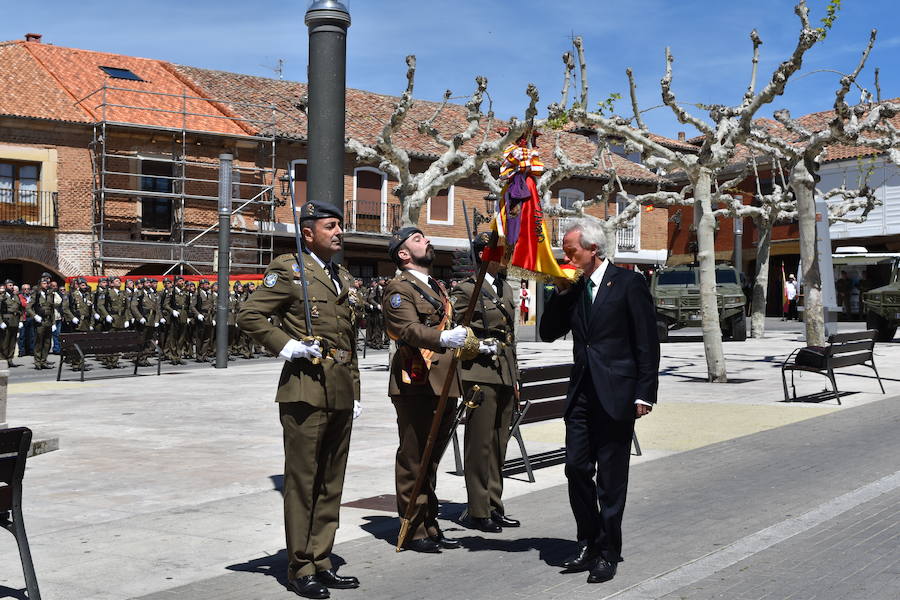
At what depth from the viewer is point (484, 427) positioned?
21.8 feet

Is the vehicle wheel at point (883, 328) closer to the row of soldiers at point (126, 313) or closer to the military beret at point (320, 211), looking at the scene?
the row of soldiers at point (126, 313)

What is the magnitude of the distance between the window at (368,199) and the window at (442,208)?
234cm

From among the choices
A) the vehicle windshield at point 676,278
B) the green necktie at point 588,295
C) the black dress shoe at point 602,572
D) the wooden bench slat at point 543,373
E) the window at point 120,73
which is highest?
the window at point 120,73

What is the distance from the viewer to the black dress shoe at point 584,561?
219 inches

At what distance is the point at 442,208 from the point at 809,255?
2451 cm

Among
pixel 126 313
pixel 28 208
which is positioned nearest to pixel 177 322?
pixel 126 313

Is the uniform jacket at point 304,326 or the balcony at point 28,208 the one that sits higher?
the balcony at point 28,208

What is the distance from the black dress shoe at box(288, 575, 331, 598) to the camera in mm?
5180

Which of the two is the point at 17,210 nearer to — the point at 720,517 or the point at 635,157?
the point at 720,517

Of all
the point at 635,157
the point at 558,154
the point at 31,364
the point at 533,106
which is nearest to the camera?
the point at 533,106

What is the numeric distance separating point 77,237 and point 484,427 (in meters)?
28.3

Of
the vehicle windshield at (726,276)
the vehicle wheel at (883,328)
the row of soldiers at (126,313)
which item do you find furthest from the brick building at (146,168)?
the vehicle wheel at (883,328)

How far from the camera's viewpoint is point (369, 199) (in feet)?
131

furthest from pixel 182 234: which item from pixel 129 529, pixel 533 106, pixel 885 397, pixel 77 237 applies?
pixel 129 529
